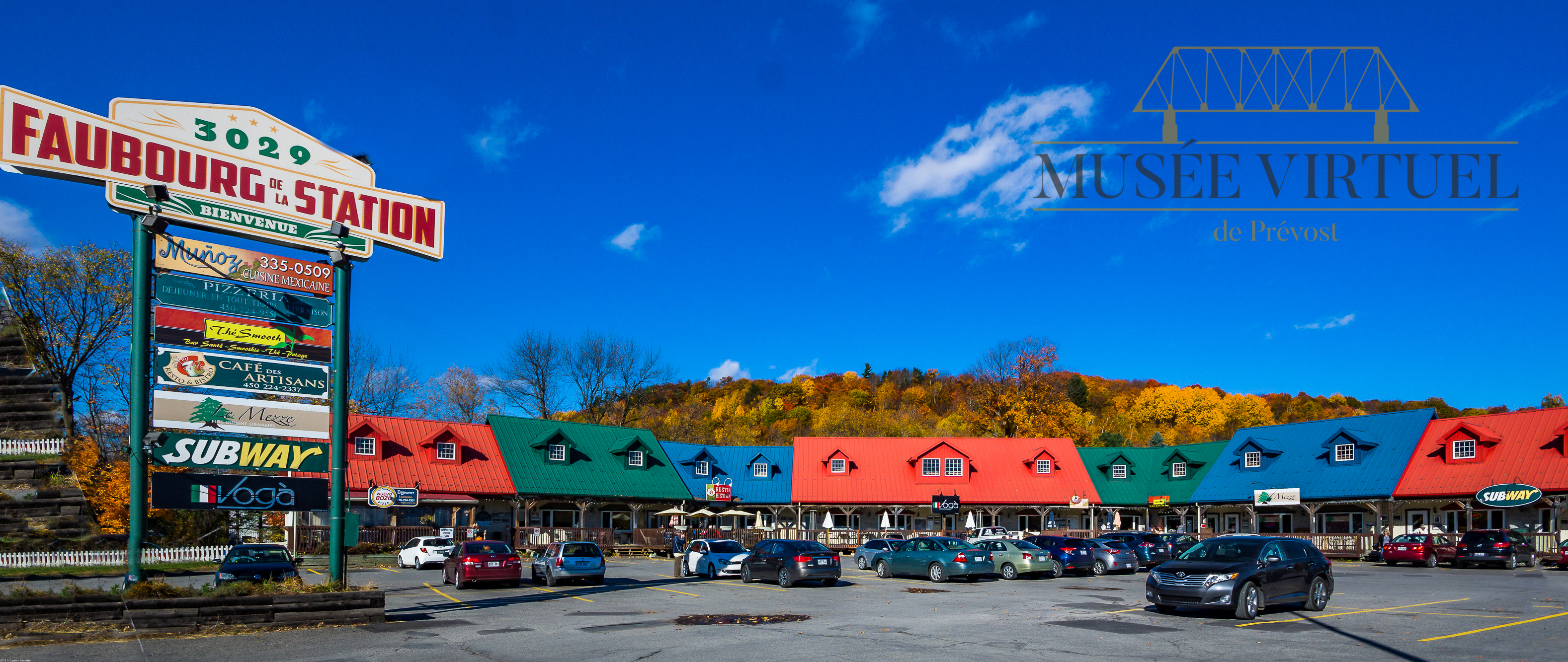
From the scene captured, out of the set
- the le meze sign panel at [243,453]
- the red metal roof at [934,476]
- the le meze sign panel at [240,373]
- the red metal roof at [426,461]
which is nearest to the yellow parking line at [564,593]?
the le meze sign panel at [243,453]

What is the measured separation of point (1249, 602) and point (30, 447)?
44.3 metres

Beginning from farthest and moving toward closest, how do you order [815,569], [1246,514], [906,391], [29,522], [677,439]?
1. [906,391]
2. [677,439]
3. [1246,514]
4. [29,522]
5. [815,569]

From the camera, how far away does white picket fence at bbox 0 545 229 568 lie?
30875mm

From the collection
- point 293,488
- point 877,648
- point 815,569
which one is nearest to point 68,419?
point 293,488

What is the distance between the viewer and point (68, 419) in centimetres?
4741

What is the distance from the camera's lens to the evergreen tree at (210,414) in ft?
61.7

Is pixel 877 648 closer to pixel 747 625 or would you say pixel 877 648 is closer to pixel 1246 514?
pixel 747 625

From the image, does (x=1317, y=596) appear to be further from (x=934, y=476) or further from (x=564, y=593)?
(x=934, y=476)

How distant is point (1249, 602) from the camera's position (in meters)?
17.4

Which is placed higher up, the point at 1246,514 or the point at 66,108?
the point at 66,108

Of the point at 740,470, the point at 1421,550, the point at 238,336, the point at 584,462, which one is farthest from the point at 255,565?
the point at 1421,550

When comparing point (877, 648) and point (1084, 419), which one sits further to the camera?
point (1084, 419)

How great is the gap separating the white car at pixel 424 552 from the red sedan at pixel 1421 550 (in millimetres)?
35065

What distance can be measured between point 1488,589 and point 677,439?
2812 inches
